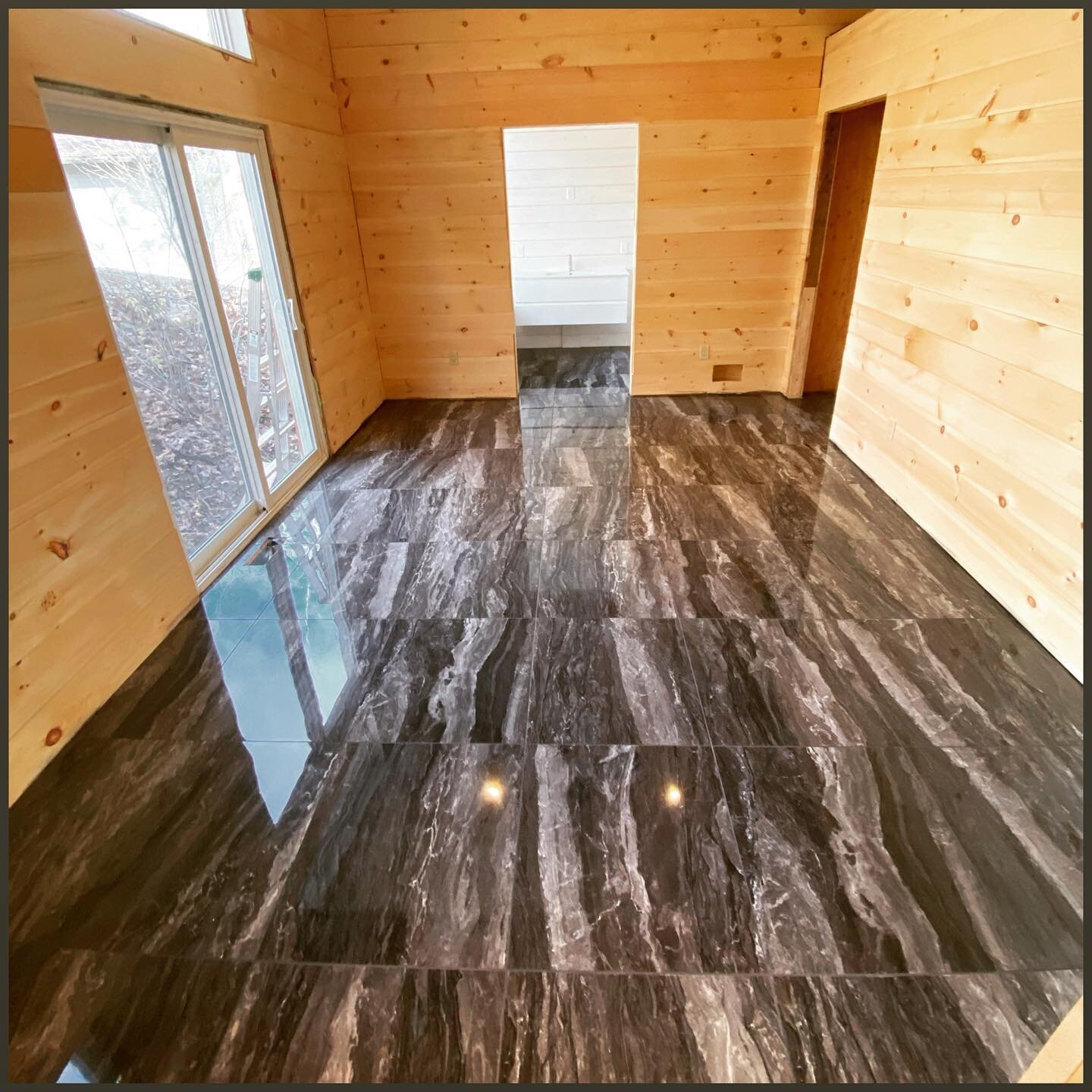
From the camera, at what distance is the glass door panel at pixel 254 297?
2988 mm

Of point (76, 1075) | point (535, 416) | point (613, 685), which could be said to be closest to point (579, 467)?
point (535, 416)

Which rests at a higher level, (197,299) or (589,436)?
(197,299)

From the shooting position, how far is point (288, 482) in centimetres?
370

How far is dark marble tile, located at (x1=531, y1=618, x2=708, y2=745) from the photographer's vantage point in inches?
80.2

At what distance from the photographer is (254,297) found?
11.1ft

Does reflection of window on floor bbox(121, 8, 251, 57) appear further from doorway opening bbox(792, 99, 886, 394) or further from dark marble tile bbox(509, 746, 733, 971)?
doorway opening bbox(792, 99, 886, 394)

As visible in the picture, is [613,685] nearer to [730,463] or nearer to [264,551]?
[264,551]

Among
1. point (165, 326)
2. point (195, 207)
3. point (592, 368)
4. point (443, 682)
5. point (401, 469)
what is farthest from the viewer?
point (592, 368)

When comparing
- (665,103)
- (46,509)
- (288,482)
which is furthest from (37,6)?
(665,103)

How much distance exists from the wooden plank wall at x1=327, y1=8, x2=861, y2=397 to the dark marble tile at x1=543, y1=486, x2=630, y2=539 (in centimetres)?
188

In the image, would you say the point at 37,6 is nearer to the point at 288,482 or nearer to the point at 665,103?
the point at 288,482

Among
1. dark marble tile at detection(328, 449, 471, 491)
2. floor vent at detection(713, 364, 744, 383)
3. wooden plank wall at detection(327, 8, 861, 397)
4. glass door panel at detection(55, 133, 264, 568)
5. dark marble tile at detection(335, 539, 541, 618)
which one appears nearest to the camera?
glass door panel at detection(55, 133, 264, 568)

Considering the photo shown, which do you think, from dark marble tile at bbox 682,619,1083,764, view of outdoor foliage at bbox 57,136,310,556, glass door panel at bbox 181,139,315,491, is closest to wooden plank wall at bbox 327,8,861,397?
glass door panel at bbox 181,139,315,491

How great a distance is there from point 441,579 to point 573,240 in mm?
5096
